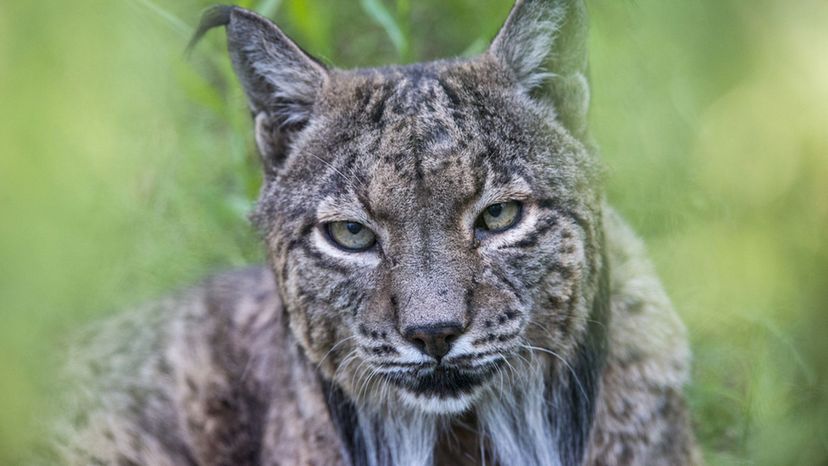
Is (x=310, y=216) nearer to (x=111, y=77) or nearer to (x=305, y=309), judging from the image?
(x=305, y=309)

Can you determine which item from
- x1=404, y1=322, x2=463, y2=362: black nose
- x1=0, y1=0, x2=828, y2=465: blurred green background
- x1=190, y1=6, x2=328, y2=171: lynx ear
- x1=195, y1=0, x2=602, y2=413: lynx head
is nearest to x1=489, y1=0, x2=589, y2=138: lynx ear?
x1=195, y1=0, x2=602, y2=413: lynx head

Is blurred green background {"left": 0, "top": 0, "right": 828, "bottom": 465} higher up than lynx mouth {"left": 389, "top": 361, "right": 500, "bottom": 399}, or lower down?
higher up

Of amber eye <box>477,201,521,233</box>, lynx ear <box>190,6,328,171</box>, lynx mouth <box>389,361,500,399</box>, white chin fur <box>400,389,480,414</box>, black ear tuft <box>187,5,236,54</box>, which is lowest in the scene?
white chin fur <box>400,389,480,414</box>

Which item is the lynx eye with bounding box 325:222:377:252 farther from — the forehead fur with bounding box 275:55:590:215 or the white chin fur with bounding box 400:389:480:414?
the white chin fur with bounding box 400:389:480:414

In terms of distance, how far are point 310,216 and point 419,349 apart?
73 centimetres

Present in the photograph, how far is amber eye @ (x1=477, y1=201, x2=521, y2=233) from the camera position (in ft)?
11.0

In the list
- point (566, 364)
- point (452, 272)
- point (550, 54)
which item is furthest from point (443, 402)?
point (550, 54)

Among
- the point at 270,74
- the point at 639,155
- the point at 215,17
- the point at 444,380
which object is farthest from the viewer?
the point at 270,74

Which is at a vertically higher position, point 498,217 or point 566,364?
point 498,217

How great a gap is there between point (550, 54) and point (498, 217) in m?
0.64

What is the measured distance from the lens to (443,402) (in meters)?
3.35

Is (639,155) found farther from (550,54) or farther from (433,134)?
(550,54)

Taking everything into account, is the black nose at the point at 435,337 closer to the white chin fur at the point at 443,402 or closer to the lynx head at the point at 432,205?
the lynx head at the point at 432,205

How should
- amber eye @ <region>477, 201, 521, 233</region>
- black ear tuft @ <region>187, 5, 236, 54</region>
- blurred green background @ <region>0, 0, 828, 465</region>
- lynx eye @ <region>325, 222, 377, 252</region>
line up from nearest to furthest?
blurred green background @ <region>0, 0, 828, 465</region> → amber eye @ <region>477, 201, 521, 233</region> → lynx eye @ <region>325, 222, 377, 252</region> → black ear tuft @ <region>187, 5, 236, 54</region>
